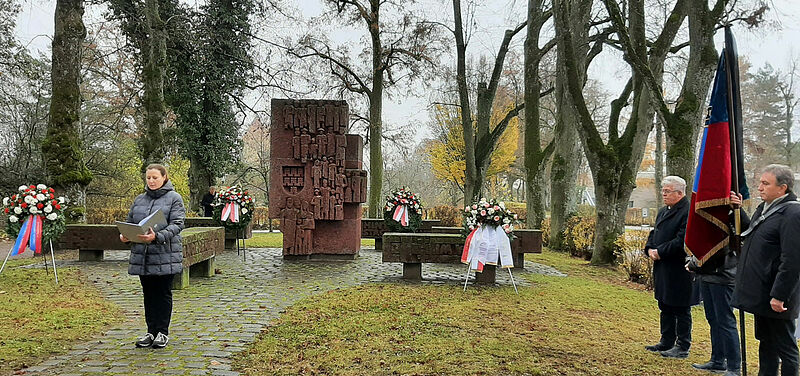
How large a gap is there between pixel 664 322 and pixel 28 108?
23.5 m

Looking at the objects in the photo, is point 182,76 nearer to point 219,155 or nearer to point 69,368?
point 219,155

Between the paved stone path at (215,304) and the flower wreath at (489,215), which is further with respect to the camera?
the flower wreath at (489,215)

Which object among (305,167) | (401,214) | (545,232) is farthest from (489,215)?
(545,232)

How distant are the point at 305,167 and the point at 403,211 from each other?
141 inches

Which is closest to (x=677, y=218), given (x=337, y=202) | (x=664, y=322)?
(x=664, y=322)

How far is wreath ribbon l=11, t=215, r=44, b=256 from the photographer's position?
29.5 feet

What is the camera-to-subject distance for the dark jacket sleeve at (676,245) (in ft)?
17.4

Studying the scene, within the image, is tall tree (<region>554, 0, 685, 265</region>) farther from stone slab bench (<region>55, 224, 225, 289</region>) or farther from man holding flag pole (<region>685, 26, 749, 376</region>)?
stone slab bench (<region>55, 224, 225, 289</region>)

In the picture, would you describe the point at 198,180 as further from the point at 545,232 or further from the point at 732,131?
the point at 732,131

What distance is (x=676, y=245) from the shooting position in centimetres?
529

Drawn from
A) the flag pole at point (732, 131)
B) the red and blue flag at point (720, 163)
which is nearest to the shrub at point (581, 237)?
the red and blue flag at point (720, 163)

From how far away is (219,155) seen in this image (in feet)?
69.0

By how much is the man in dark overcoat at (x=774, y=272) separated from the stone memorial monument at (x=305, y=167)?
956cm

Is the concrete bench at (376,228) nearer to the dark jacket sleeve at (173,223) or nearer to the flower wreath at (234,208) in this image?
the flower wreath at (234,208)
